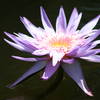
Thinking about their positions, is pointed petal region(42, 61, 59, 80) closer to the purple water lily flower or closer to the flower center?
the purple water lily flower

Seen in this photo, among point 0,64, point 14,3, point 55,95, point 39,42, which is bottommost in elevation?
point 55,95

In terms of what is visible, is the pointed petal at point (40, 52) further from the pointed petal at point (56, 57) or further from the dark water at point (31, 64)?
the dark water at point (31, 64)

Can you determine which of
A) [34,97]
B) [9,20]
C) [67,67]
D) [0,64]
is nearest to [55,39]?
[67,67]

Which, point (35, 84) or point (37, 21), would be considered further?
point (37, 21)

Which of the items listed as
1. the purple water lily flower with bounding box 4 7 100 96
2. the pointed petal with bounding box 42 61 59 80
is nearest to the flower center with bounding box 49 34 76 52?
the purple water lily flower with bounding box 4 7 100 96

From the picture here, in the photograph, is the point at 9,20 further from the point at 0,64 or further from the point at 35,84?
the point at 35,84

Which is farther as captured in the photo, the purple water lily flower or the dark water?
the dark water
